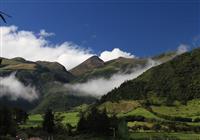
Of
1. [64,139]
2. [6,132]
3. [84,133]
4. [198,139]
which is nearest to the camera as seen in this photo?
[6,132]

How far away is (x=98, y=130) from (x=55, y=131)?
57.4 feet

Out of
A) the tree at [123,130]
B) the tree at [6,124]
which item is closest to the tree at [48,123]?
the tree at [6,124]

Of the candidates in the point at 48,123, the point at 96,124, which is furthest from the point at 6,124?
the point at 96,124

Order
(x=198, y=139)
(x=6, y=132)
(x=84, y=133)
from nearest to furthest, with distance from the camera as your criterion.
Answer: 1. (x=6, y=132)
2. (x=198, y=139)
3. (x=84, y=133)

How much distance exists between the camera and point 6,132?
123 meters

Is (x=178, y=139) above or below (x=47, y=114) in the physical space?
below

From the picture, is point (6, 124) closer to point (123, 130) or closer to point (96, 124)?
point (123, 130)

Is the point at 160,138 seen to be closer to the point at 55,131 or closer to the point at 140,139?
the point at 140,139

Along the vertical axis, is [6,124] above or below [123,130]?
above

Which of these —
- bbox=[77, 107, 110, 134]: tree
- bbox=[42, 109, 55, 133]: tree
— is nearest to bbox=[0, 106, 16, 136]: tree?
bbox=[42, 109, 55, 133]: tree

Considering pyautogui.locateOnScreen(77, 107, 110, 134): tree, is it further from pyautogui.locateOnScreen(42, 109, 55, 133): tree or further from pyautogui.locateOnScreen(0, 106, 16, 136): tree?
pyautogui.locateOnScreen(0, 106, 16, 136): tree

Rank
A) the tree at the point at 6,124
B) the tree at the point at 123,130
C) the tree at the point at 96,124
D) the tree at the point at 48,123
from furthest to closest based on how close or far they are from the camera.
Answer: the tree at the point at 96,124
the tree at the point at 48,123
the tree at the point at 123,130
the tree at the point at 6,124

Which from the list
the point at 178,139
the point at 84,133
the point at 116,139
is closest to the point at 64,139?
the point at 116,139

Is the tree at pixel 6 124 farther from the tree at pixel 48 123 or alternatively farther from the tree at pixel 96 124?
the tree at pixel 96 124
